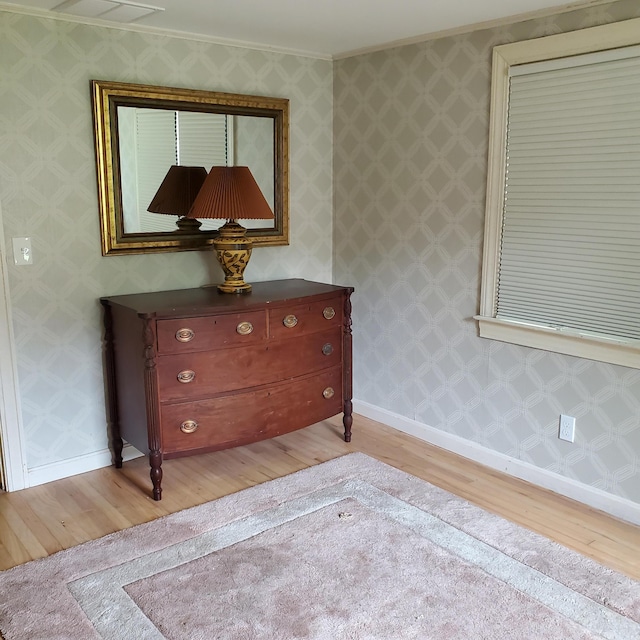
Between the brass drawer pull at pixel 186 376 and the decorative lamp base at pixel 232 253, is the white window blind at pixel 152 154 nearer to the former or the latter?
the decorative lamp base at pixel 232 253

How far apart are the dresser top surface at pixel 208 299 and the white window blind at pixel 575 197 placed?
102 centimetres

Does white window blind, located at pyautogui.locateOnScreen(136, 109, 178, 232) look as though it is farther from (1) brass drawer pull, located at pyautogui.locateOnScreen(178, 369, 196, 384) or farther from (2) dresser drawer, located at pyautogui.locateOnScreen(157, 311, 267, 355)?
(1) brass drawer pull, located at pyautogui.locateOnScreen(178, 369, 196, 384)

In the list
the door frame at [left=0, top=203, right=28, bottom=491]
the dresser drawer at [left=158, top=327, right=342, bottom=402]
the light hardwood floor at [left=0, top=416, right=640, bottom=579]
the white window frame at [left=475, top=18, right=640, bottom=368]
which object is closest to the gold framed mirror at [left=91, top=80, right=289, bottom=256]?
the door frame at [left=0, top=203, right=28, bottom=491]

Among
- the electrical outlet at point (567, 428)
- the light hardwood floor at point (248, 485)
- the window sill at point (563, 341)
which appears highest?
the window sill at point (563, 341)

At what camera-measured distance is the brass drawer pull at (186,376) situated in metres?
2.92

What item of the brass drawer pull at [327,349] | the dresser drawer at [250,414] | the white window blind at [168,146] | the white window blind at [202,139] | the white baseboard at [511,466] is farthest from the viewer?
the brass drawer pull at [327,349]

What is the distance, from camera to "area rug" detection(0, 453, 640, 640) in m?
2.08

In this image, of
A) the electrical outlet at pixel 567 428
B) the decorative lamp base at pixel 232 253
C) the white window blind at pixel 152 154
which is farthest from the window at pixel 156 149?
the electrical outlet at pixel 567 428

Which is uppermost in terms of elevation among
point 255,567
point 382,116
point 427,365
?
point 382,116

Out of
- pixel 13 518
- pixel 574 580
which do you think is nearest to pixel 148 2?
pixel 13 518

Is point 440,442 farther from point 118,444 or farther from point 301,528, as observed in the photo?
point 118,444

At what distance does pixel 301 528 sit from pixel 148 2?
2356mm

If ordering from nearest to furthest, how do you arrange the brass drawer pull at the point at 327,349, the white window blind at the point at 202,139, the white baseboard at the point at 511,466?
the white baseboard at the point at 511,466 → the white window blind at the point at 202,139 → the brass drawer pull at the point at 327,349

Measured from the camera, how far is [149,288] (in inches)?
A: 133
